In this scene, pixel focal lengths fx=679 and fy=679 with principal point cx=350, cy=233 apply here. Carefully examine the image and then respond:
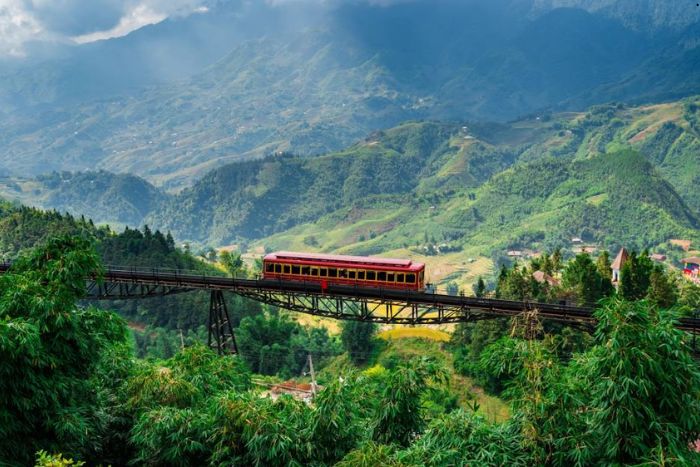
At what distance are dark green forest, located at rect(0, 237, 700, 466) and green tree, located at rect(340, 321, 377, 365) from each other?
4166 centimetres

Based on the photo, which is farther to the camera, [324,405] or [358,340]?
[358,340]

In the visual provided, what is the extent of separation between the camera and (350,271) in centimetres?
4509

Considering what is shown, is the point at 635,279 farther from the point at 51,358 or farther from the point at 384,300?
the point at 51,358

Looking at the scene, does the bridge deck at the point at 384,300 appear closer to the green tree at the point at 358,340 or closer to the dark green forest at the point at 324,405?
the dark green forest at the point at 324,405

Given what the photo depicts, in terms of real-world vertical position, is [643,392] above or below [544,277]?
below

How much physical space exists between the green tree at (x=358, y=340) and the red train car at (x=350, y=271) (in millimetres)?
24057

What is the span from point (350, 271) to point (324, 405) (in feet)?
73.4

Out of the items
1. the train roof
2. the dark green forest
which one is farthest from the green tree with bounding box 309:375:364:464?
the train roof

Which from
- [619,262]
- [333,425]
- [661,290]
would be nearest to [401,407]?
[333,425]

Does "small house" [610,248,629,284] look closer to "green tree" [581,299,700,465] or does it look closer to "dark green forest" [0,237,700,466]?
"dark green forest" [0,237,700,466]

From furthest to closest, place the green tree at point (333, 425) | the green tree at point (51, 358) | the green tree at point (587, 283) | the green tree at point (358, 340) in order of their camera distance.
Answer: the green tree at point (358, 340) < the green tree at point (587, 283) < the green tree at point (333, 425) < the green tree at point (51, 358)

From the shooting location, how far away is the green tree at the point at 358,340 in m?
69.8

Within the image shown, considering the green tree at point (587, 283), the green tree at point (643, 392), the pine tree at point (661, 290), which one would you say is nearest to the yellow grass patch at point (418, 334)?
the green tree at point (587, 283)

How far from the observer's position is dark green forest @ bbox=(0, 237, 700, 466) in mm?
18781
